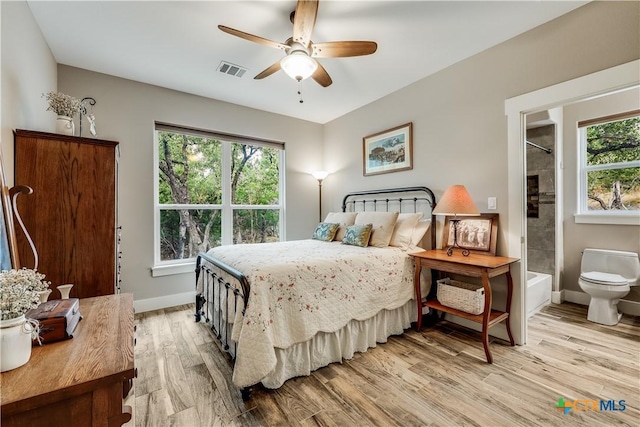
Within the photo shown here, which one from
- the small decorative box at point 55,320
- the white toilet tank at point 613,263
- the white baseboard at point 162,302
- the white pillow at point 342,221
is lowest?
the white baseboard at point 162,302

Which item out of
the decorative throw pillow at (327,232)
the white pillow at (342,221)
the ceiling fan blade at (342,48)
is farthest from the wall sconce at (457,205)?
the ceiling fan blade at (342,48)

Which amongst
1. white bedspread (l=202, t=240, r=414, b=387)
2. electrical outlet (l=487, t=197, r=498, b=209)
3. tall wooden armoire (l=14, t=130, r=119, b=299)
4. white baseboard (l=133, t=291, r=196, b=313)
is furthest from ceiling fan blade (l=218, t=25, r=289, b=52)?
white baseboard (l=133, t=291, r=196, b=313)

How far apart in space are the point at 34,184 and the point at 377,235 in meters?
2.82

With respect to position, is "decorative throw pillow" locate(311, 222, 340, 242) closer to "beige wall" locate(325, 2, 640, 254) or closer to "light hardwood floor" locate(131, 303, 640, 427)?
"beige wall" locate(325, 2, 640, 254)

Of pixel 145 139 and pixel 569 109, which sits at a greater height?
pixel 569 109

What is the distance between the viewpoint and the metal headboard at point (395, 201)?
10.5 ft

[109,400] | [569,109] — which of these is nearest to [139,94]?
[109,400]

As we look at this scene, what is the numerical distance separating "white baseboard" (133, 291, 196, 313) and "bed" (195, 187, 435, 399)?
54cm

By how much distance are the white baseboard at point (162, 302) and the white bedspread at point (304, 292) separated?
1305mm

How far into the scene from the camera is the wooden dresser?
2.41 feet

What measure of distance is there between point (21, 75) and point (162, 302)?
Result: 102 inches

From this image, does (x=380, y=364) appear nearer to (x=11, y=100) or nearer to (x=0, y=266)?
(x=0, y=266)

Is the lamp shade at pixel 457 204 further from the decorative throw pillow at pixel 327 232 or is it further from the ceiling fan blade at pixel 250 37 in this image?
the ceiling fan blade at pixel 250 37

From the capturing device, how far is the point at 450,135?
3.01 meters
